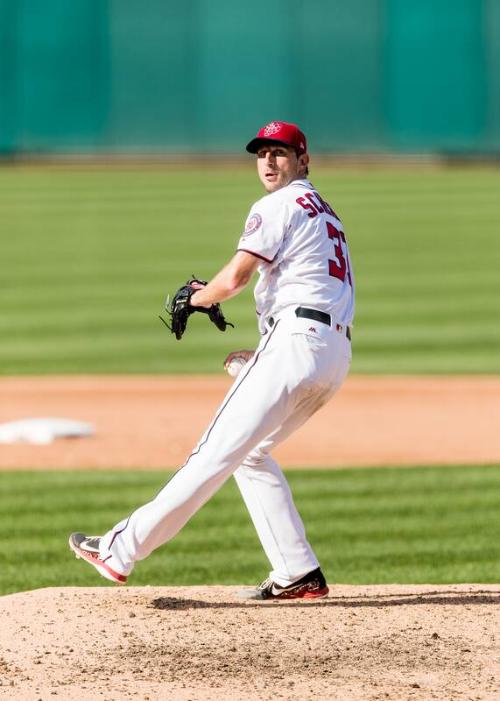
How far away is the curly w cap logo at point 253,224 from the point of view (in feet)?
17.1

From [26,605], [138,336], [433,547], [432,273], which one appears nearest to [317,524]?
[433,547]

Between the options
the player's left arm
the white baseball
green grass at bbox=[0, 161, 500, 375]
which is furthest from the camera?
green grass at bbox=[0, 161, 500, 375]

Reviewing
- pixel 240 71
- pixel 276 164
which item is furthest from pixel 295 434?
pixel 240 71

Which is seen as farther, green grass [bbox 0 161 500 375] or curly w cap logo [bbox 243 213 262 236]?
green grass [bbox 0 161 500 375]

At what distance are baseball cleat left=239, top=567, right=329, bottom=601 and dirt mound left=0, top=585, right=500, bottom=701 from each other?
5 centimetres

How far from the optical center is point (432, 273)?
2044cm

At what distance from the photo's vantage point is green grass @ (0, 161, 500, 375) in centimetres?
1470

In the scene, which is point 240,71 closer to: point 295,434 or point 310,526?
point 295,434

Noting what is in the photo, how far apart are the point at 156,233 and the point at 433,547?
1706 centimetres

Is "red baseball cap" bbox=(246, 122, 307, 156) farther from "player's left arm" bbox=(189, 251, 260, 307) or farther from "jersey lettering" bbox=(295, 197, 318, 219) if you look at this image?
"player's left arm" bbox=(189, 251, 260, 307)

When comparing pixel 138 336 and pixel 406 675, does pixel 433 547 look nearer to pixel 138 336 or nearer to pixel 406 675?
pixel 406 675

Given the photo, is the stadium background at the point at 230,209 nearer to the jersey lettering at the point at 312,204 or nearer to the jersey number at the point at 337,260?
the jersey number at the point at 337,260

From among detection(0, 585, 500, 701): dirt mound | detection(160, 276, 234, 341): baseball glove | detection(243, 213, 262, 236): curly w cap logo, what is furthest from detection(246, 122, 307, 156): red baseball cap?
detection(0, 585, 500, 701): dirt mound

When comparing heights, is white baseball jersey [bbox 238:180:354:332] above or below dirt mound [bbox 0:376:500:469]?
above
